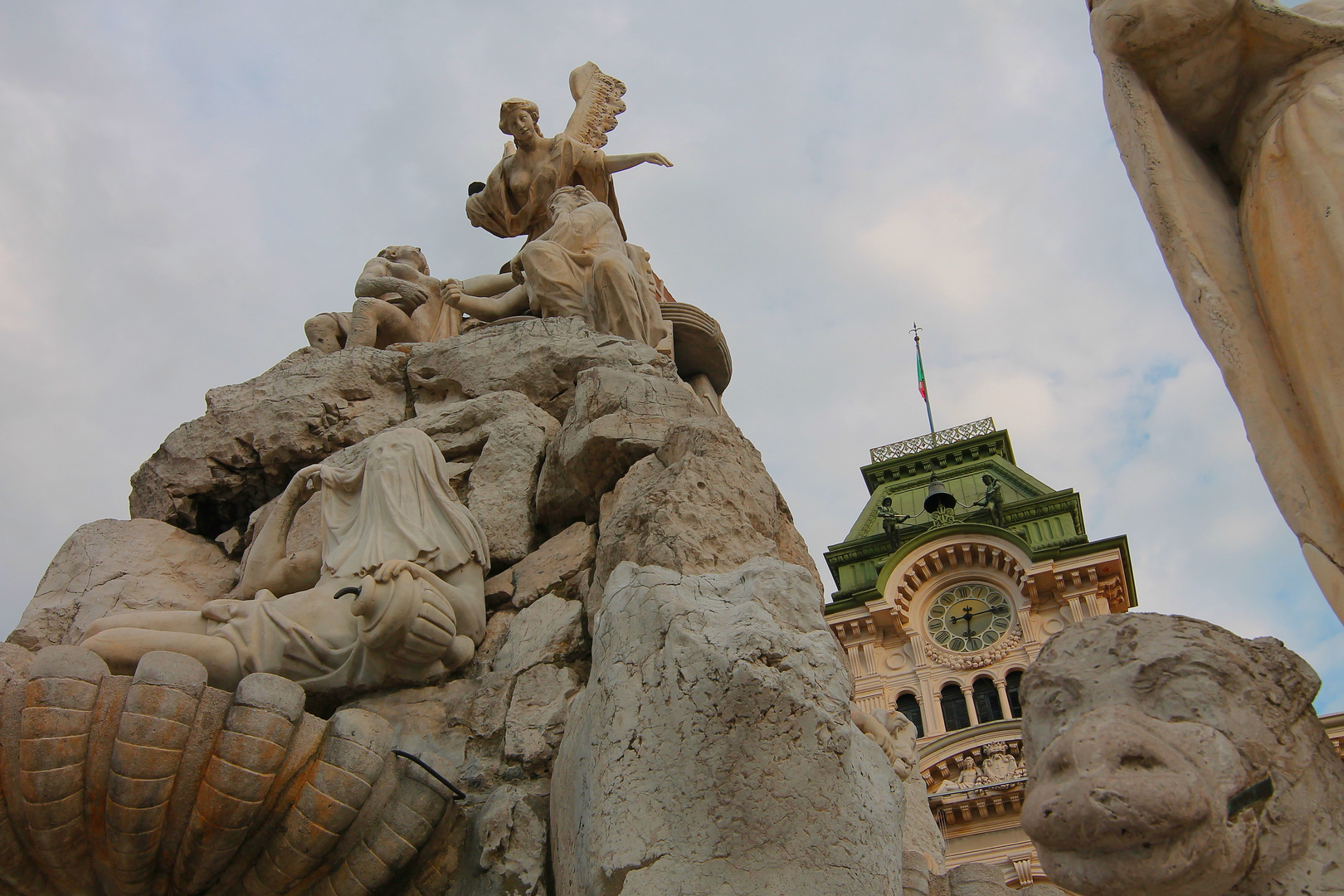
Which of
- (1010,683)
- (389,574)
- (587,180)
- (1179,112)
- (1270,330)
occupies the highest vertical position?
(1010,683)

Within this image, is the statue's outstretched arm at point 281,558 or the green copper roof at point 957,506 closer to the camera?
the statue's outstretched arm at point 281,558

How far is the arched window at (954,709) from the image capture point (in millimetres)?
31438

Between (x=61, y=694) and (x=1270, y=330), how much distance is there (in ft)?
9.59

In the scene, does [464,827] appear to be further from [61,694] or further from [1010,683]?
[1010,683]

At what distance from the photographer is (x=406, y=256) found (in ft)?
25.8

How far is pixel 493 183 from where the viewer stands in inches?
344

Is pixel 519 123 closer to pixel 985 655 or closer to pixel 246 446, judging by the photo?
pixel 246 446

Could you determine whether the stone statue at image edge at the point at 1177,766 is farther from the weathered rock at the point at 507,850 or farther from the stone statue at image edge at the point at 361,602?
the stone statue at image edge at the point at 361,602

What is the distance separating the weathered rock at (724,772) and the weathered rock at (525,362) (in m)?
2.46

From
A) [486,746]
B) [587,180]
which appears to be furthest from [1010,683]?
[486,746]

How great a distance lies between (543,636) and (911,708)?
30.1m

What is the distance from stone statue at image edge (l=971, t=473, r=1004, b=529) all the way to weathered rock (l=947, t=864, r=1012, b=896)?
111 feet

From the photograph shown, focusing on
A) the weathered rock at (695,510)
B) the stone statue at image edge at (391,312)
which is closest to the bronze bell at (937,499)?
the stone statue at image edge at (391,312)

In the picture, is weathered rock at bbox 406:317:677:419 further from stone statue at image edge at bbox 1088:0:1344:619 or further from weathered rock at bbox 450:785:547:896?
stone statue at image edge at bbox 1088:0:1344:619
